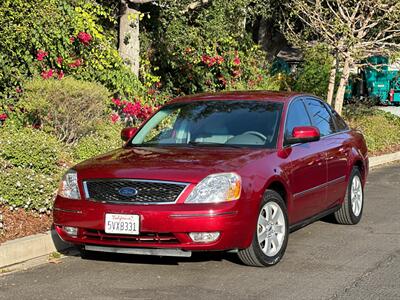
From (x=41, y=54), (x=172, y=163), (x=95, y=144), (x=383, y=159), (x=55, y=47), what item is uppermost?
(x=55, y=47)

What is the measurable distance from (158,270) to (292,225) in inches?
55.5

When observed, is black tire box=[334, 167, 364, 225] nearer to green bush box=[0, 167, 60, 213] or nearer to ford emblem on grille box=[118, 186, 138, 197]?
ford emblem on grille box=[118, 186, 138, 197]

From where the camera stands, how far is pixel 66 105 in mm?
10430

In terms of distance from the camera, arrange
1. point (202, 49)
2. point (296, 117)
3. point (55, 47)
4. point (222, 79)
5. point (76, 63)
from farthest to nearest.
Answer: point (222, 79) < point (202, 49) < point (76, 63) < point (55, 47) < point (296, 117)

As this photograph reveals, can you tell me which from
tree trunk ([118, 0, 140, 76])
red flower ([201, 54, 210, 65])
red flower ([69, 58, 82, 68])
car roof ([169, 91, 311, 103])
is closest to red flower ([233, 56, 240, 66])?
red flower ([201, 54, 210, 65])

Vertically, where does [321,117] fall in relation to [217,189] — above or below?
above

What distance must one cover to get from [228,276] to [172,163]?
1086 millimetres

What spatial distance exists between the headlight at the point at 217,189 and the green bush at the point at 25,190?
2.48m

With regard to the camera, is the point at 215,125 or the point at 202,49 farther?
the point at 202,49

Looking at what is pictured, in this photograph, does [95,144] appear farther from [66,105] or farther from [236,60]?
[236,60]

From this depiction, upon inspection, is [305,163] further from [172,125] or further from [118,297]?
[118,297]

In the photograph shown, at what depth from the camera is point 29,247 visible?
6.74 metres

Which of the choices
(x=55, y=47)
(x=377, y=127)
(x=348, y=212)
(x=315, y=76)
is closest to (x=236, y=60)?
(x=315, y=76)

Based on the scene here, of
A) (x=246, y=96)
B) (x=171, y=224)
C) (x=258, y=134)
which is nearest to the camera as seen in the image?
(x=171, y=224)
